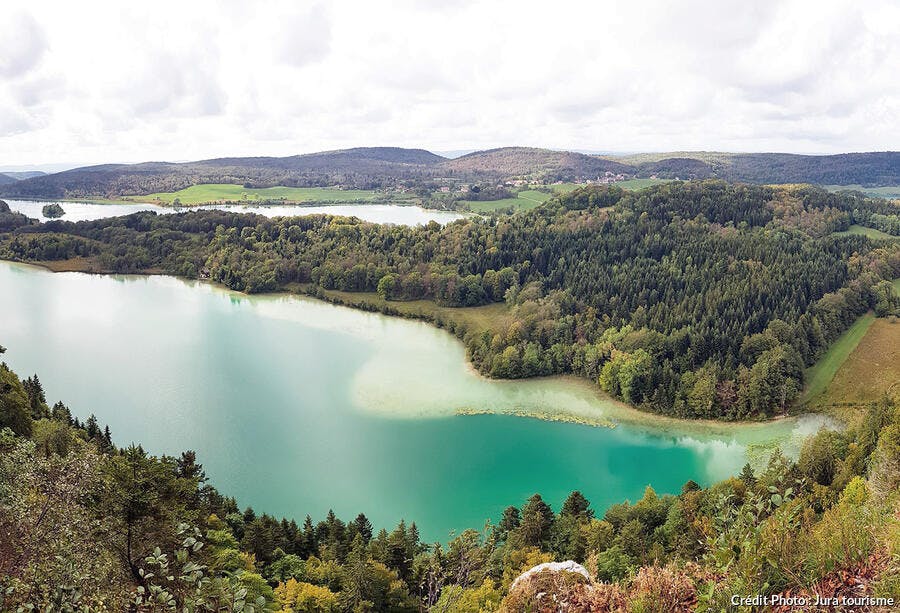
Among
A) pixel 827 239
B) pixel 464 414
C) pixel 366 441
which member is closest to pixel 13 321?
pixel 366 441

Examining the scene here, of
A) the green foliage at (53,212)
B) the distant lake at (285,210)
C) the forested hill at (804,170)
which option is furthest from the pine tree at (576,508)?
the forested hill at (804,170)

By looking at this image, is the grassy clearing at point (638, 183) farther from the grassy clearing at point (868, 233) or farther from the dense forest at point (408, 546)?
the dense forest at point (408, 546)

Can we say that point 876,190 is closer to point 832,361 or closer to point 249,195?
point 832,361

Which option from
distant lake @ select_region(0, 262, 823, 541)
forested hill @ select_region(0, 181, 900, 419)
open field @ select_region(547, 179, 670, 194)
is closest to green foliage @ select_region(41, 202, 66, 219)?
forested hill @ select_region(0, 181, 900, 419)

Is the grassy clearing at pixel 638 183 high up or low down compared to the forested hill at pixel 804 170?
down

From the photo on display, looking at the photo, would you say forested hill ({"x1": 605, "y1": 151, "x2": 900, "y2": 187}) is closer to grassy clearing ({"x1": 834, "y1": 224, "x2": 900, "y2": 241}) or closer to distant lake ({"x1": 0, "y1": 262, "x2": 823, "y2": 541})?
grassy clearing ({"x1": 834, "y1": 224, "x2": 900, "y2": 241})

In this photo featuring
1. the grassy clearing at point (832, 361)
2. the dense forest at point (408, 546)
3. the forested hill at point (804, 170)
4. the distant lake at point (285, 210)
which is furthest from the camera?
the forested hill at point (804, 170)
